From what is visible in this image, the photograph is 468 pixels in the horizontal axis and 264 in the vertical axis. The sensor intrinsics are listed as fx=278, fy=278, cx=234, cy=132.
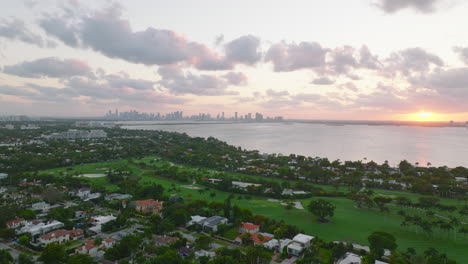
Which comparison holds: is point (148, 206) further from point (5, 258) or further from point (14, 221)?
point (5, 258)

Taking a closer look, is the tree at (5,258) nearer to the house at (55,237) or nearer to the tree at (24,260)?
the tree at (24,260)

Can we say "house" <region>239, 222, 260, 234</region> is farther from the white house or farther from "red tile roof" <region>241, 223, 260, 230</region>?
the white house

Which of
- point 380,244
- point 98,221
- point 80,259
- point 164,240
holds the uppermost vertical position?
point 380,244

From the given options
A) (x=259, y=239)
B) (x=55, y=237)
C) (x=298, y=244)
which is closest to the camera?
(x=298, y=244)

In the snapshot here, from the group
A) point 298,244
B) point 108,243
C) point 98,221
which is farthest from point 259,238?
point 98,221

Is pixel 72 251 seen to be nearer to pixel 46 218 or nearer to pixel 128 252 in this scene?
pixel 128 252

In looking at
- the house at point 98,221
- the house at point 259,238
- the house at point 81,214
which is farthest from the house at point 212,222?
the house at point 81,214
